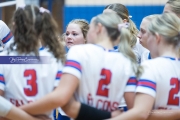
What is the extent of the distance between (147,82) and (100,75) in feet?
0.82

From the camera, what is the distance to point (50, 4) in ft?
30.4

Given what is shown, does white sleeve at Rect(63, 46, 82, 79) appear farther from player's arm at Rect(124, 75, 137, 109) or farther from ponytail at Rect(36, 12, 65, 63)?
player's arm at Rect(124, 75, 137, 109)

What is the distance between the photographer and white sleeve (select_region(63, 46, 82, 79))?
2.12 meters

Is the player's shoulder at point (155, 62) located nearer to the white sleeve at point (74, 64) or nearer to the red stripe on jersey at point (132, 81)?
the red stripe on jersey at point (132, 81)

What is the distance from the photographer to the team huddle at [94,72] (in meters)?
2.17

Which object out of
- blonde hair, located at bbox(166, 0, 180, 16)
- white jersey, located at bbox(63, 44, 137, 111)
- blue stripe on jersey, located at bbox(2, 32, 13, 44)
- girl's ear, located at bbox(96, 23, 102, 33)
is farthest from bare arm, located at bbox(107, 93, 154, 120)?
blue stripe on jersey, located at bbox(2, 32, 13, 44)

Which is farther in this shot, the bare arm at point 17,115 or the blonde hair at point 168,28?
the blonde hair at point 168,28

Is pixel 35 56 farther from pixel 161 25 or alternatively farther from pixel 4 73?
pixel 161 25

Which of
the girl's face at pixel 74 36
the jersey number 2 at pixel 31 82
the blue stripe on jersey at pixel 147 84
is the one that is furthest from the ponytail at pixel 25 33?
the girl's face at pixel 74 36

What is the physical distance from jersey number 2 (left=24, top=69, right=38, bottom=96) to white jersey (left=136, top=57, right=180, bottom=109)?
1.79 feet

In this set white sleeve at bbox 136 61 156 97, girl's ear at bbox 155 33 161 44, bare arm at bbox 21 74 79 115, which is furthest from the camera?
girl's ear at bbox 155 33 161 44

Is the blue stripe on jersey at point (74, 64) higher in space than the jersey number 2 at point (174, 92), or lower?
higher

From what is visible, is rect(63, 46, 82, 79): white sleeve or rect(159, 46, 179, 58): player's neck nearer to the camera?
rect(63, 46, 82, 79): white sleeve

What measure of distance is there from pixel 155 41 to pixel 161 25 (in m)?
0.09
